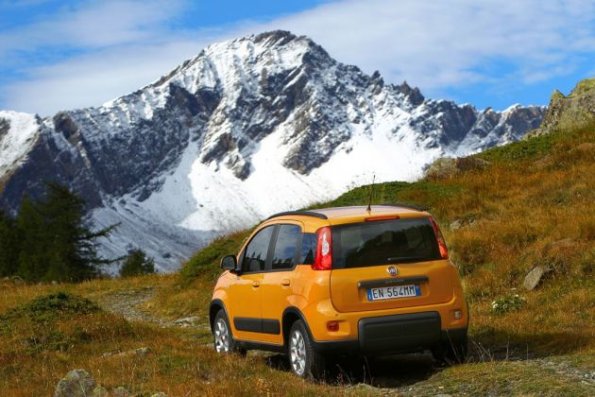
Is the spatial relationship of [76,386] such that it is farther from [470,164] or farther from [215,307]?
[470,164]

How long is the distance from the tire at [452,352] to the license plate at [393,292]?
742 mm

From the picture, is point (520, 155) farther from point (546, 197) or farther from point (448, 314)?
point (448, 314)

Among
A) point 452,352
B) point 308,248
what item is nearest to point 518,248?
point 452,352

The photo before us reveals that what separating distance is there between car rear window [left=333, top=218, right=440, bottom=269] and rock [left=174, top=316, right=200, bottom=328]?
806 centimetres

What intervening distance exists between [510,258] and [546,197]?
3.30 meters

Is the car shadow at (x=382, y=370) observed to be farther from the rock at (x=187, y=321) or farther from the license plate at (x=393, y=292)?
the rock at (x=187, y=321)

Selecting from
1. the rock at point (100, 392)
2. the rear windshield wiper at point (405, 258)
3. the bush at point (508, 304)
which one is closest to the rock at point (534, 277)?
the bush at point (508, 304)

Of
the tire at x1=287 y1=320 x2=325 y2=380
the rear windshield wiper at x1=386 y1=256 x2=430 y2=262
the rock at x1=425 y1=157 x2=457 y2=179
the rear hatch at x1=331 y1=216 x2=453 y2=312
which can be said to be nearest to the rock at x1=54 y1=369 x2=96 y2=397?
the tire at x1=287 y1=320 x2=325 y2=380

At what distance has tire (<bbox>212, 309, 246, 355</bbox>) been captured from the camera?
36.0 ft

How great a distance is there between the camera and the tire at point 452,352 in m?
9.17

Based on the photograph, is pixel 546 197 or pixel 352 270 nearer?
pixel 352 270

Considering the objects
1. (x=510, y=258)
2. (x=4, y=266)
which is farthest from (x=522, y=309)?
(x=4, y=266)

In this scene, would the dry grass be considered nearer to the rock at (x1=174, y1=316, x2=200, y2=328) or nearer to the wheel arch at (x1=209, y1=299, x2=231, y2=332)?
the wheel arch at (x1=209, y1=299, x2=231, y2=332)

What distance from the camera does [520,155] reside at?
2155 centimetres
